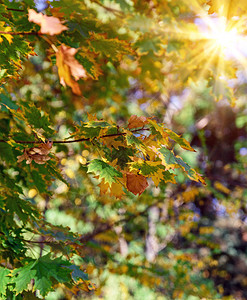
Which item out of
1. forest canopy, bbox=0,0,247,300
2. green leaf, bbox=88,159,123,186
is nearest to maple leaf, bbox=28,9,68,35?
forest canopy, bbox=0,0,247,300

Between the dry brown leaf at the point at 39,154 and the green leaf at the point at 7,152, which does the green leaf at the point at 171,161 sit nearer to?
the dry brown leaf at the point at 39,154

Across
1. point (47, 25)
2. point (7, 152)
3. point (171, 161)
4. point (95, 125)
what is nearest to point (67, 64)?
point (47, 25)

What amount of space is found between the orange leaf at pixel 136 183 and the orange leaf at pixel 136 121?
21cm

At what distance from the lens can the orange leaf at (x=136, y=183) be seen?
1170 mm

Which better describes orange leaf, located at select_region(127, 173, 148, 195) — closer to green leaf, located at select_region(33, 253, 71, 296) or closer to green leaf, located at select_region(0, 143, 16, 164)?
green leaf, located at select_region(33, 253, 71, 296)

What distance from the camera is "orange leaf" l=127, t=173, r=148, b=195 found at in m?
1.17

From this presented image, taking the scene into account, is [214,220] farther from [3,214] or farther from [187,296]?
[3,214]

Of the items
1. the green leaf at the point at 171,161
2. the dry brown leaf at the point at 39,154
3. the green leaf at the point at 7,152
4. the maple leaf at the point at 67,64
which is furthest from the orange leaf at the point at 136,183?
the green leaf at the point at 7,152

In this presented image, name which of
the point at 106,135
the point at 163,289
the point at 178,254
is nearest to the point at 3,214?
the point at 106,135

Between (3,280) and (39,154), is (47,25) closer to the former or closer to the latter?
(39,154)

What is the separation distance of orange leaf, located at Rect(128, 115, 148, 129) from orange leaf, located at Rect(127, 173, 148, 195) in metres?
0.21

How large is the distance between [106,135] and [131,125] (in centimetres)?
12

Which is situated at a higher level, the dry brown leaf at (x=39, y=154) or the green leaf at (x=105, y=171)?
the dry brown leaf at (x=39, y=154)

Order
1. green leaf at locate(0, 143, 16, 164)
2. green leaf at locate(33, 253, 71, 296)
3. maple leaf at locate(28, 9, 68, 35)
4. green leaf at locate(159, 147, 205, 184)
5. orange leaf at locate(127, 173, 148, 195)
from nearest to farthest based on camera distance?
maple leaf at locate(28, 9, 68, 35) → green leaf at locate(159, 147, 205, 184) → orange leaf at locate(127, 173, 148, 195) → green leaf at locate(33, 253, 71, 296) → green leaf at locate(0, 143, 16, 164)
